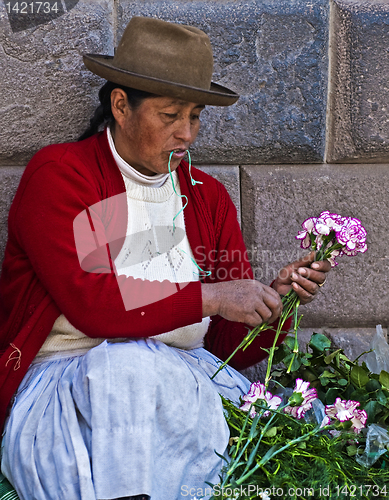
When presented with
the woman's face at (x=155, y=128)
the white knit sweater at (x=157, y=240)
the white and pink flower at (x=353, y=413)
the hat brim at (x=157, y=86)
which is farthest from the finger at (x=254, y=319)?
the hat brim at (x=157, y=86)

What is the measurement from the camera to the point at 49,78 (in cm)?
251

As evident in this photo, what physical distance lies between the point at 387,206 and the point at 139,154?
4.63 feet

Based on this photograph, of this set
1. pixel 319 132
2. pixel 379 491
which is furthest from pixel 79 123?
pixel 379 491

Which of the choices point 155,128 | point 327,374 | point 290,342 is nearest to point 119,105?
point 155,128

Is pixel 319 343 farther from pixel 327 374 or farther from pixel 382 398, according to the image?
pixel 382 398

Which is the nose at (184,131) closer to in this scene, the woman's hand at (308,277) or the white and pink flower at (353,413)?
the woman's hand at (308,277)

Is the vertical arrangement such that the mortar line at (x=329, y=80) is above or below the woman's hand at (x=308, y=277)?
above

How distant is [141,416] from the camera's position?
163cm

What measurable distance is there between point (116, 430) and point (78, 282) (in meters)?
0.51

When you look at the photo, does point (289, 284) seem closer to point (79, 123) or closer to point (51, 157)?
point (51, 157)

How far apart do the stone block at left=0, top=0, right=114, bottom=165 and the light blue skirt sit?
1.23 m

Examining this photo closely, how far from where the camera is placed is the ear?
2066 millimetres

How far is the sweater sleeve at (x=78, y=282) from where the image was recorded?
181 centimetres

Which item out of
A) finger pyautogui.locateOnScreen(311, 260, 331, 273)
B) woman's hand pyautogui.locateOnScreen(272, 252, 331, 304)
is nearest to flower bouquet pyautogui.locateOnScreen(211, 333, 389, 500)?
woman's hand pyautogui.locateOnScreen(272, 252, 331, 304)
